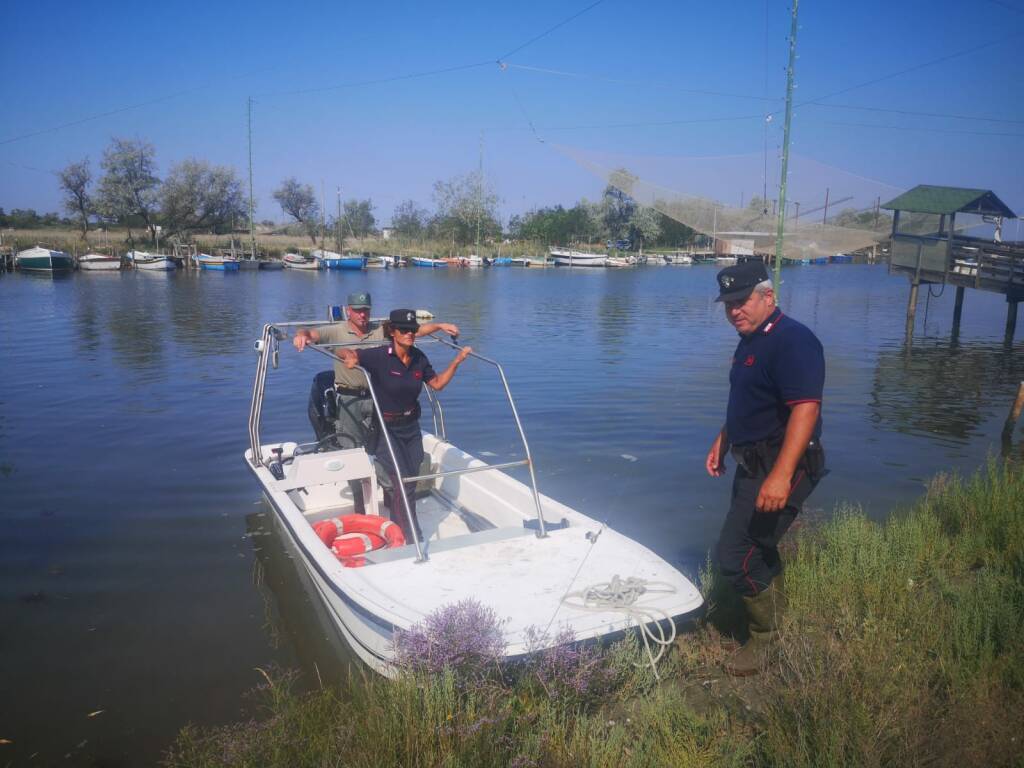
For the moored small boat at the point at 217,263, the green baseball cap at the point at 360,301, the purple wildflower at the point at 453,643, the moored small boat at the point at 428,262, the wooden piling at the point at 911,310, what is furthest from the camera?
the moored small boat at the point at 428,262

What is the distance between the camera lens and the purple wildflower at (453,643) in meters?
3.47

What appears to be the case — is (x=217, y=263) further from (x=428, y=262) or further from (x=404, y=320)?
(x=404, y=320)

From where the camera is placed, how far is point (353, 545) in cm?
570

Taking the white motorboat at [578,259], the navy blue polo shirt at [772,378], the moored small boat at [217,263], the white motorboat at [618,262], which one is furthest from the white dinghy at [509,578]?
the white motorboat at [618,262]

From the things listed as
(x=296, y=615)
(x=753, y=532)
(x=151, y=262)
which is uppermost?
(x=151, y=262)

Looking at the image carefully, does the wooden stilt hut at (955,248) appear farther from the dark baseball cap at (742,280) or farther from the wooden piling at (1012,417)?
the dark baseball cap at (742,280)

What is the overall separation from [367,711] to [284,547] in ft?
13.6

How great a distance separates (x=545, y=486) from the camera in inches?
344

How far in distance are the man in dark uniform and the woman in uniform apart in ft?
8.19

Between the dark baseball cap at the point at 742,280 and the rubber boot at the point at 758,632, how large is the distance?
5.12 feet

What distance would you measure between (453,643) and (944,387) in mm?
14188

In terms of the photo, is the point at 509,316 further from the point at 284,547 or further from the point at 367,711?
the point at 367,711

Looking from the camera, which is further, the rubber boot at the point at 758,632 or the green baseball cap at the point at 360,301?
the green baseball cap at the point at 360,301

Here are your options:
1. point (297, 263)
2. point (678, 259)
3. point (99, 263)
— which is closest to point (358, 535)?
point (99, 263)
